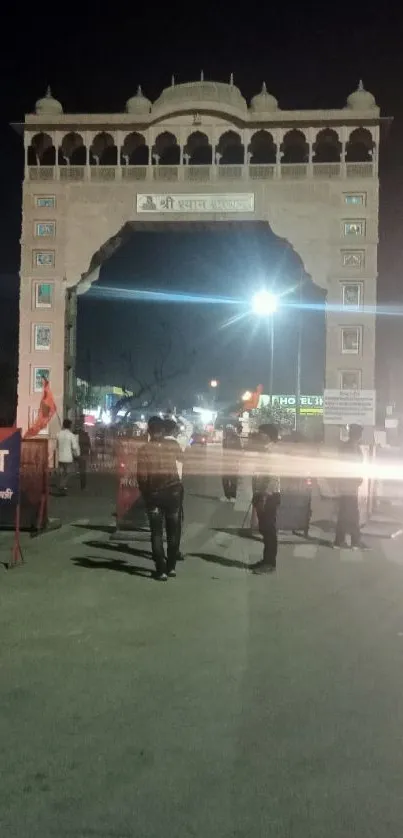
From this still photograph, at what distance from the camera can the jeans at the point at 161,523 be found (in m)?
9.84

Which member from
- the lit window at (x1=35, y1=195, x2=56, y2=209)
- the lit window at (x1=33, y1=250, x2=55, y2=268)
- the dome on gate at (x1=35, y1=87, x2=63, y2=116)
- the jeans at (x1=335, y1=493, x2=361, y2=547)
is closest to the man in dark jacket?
the jeans at (x1=335, y1=493, x2=361, y2=547)

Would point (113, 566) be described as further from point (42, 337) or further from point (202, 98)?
point (202, 98)

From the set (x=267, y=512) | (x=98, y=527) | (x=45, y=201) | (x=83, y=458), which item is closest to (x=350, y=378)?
(x=45, y=201)

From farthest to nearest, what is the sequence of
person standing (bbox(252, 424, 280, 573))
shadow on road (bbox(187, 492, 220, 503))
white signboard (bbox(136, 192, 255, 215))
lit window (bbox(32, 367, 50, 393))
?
lit window (bbox(32, 367, 50, 393)) → white signboard (bbox(136, 192, 255, 215)) → shadow on road (bbox(187, 492, 220, 503)) → person standing (bbox(252, 424, 280, 573))

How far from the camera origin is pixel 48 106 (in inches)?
1623

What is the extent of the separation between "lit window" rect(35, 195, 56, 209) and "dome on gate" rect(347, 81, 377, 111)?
1467cm

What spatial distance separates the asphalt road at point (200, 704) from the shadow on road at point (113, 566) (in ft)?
0.30

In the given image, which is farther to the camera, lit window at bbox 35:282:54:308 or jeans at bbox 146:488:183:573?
lit window at bbox 35:282:54:308

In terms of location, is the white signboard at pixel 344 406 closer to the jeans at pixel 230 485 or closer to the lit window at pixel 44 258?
the jeans at pixel 230 485

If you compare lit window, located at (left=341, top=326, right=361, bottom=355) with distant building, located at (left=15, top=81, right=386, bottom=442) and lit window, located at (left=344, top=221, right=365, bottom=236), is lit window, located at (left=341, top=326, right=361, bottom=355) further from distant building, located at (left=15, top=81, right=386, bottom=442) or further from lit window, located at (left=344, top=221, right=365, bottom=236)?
lit window, located at (left=344, top=221, right=365, bottom=236)

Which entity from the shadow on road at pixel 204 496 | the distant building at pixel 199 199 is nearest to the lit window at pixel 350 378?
the distant building at pixel 199 199

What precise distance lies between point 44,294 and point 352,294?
14.4 m

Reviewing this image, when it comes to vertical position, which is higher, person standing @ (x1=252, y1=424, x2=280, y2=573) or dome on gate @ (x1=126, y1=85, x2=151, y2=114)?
dome on gate @ (x1=126, y1=85, x2=151, y2=114)

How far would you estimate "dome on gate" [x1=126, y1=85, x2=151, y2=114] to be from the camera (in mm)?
40625
